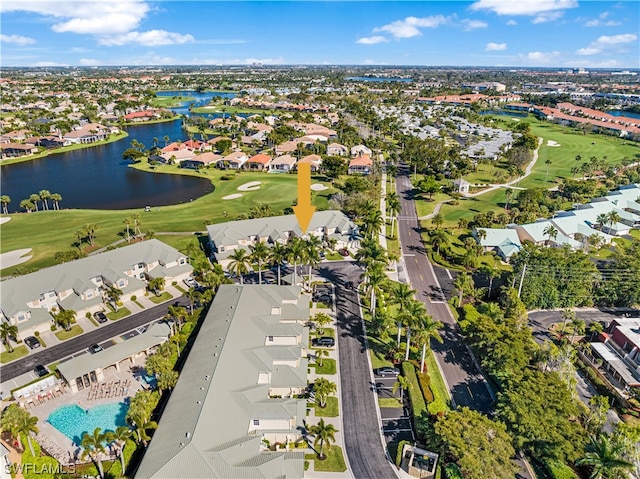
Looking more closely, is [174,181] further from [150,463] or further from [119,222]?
[150,463]

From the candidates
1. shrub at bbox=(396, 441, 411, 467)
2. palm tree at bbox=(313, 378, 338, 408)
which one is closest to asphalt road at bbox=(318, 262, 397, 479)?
shrub at bbox=(396, 441, 411, 467)

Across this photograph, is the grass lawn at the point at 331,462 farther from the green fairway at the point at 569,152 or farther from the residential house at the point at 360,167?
the green fairway at the point at 569,152

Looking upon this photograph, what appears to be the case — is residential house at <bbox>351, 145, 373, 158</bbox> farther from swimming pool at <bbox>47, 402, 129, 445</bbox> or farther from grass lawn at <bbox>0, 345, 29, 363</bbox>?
swimming pool at <bbox>47, 402, 129, 445</bbox>

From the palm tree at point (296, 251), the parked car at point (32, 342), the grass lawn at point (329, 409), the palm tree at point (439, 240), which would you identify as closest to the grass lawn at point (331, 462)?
the grass lawn at point (329, 409)

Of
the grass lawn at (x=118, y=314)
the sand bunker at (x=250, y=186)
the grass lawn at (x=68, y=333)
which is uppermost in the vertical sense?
the sand bunker at (x=250, y=186)

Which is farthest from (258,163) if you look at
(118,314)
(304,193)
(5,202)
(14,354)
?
(14,354)

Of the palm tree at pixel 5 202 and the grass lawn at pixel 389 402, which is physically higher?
the palm tree at pixel 5 202

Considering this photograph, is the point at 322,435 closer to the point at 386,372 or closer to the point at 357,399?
the point at 357,399
